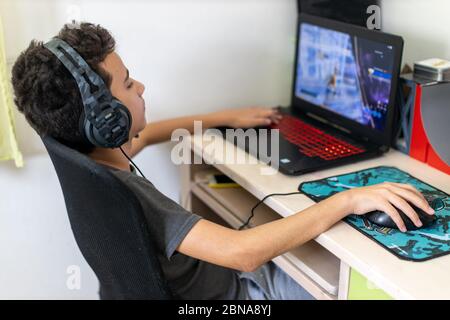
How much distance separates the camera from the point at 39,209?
1.57 metres

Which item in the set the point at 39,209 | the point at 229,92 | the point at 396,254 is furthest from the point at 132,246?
the point at 229,92

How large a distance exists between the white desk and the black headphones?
38cm

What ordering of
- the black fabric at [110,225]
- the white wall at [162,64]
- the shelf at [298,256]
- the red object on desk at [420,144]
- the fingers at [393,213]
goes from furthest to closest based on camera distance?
1. the white wall at [162,64]
2. the red object on desk at [420,144]
3. the shelf at [298,256]
4. the fingers at [393,213]
5. the black fabric at [110,225]

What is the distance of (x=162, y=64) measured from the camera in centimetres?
157

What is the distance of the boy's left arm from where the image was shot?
1.51 meters

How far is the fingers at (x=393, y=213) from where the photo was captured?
103 cm

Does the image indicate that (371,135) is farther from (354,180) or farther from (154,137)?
(154,137)

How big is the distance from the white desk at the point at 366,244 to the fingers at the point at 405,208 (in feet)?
0.27

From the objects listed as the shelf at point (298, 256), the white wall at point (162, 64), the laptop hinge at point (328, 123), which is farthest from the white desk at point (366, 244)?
the white wall at point (162, 64)

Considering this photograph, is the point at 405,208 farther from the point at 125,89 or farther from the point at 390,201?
the point at 125,89

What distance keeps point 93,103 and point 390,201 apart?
55 centimetres

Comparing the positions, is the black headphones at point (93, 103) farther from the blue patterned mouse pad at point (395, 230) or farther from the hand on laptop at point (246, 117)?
the hand on laptop at point (246, 117)

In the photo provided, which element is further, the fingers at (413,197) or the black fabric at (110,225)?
the fingers at (413,197)

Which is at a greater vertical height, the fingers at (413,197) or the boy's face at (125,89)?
the boy's face at (125,89)
